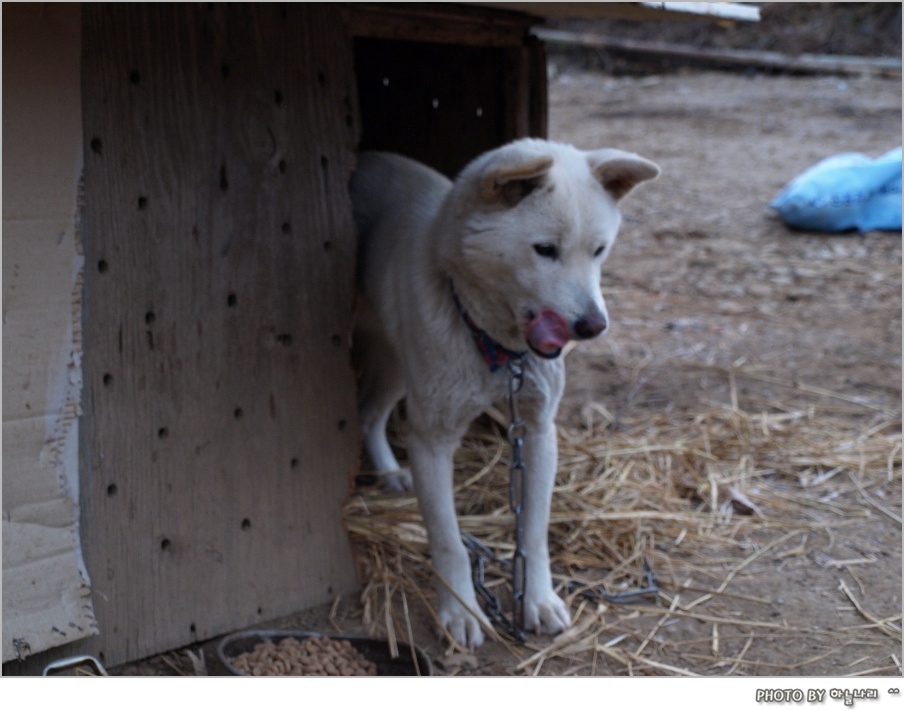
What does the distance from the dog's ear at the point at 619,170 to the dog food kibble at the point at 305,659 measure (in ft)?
5.50

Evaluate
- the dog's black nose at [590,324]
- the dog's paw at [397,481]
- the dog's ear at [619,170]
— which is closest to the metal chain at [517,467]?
the dog's black nose at [590,324]

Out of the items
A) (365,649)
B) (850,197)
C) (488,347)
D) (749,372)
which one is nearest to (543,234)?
(488,347)

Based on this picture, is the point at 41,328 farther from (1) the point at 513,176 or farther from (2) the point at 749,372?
(2) the point at 749,372

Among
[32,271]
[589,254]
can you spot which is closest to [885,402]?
[589,254]

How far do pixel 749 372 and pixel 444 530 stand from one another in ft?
9.52

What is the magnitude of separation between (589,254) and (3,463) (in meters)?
1.76

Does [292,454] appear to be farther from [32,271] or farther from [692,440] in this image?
[692,440]

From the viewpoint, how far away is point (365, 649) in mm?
3203

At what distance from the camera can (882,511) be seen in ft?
13.5

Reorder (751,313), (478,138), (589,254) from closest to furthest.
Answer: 1. (589,254)
2. (478,138)
3. (751,313)

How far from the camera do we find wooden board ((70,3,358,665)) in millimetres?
3012

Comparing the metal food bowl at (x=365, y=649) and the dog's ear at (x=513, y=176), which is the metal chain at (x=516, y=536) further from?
the dog's ear at (x=513, y=176)

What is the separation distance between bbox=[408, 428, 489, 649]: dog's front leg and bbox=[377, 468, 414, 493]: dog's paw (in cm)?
100

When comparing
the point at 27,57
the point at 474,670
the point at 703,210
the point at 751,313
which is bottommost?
the point at 474,670
